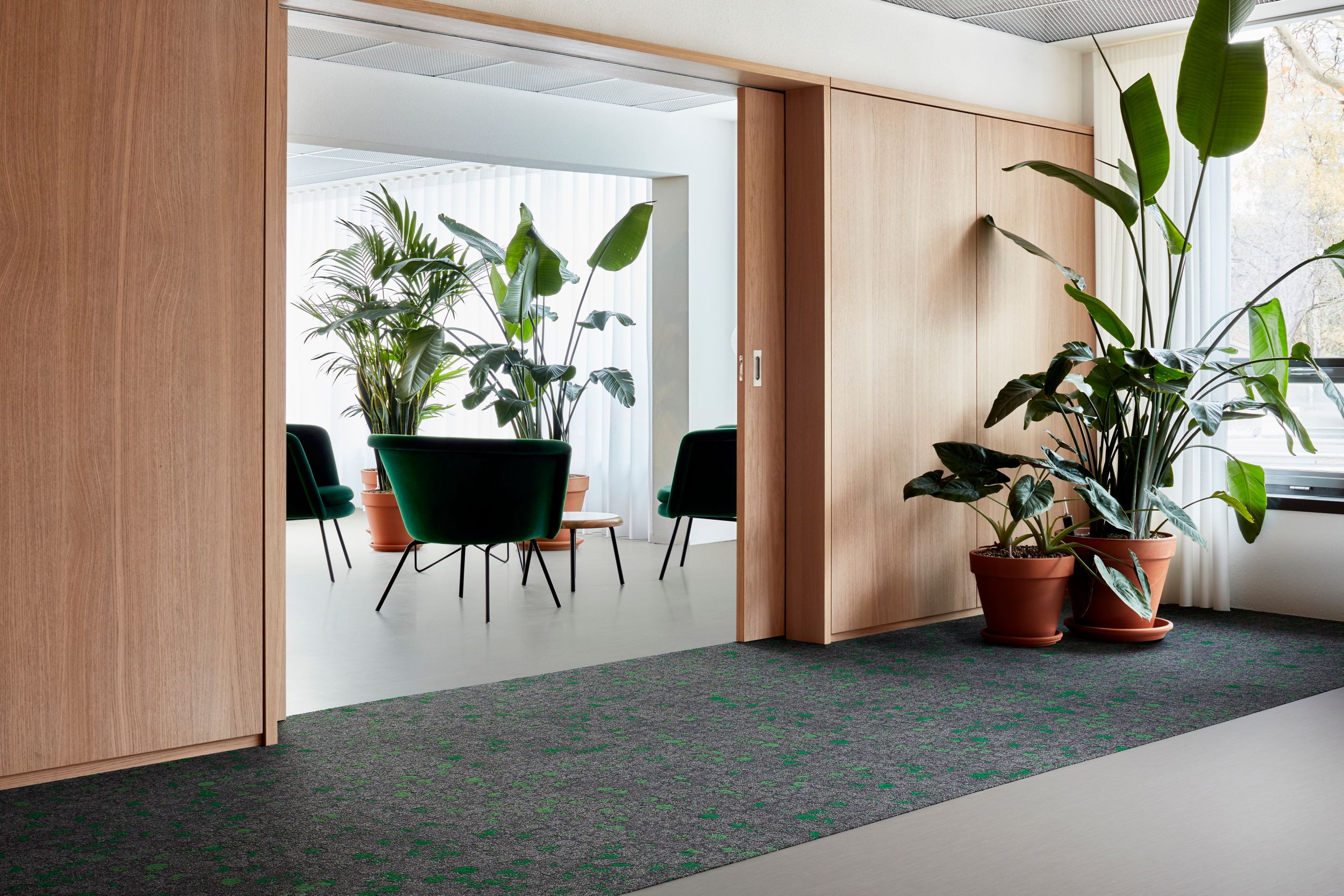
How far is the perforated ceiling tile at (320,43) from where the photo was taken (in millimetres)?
5188

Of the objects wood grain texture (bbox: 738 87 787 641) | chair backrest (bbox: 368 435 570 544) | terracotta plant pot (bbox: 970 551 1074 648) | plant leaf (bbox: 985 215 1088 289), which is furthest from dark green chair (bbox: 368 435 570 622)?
plant leaf (bbox: 985 215 1088 289)

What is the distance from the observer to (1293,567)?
513cm

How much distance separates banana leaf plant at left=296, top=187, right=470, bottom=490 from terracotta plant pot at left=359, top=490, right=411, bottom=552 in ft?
0.81

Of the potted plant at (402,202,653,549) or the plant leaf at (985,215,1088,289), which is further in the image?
the potted plant at (402,202,653,549)

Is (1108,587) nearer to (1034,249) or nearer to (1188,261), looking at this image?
(1034,249)

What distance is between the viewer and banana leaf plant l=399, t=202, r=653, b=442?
6047 millimetres

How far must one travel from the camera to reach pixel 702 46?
4.14 meters

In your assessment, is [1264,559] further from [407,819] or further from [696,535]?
[407,819]

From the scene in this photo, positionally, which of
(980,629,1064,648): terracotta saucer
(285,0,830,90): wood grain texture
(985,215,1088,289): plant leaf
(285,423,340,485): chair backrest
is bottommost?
(980,629,1064,648): terracotta saucer

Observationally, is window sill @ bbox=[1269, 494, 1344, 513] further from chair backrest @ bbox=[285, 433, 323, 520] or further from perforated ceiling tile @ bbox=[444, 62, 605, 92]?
chair backrest @ bbox=[285, 433, 323, 520]

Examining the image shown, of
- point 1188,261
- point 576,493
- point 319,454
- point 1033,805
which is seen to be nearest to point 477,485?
point 319,454

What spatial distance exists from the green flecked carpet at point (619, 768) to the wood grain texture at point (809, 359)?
10.7 inches

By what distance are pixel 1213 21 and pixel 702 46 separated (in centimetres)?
172

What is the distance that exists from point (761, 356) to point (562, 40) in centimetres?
134
